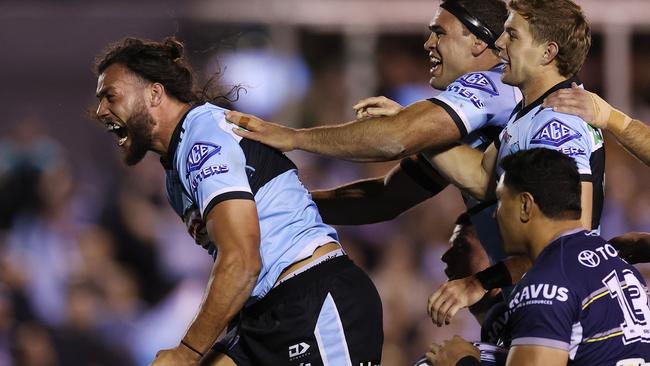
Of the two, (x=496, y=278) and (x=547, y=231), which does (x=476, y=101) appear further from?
(x=547, y=231)

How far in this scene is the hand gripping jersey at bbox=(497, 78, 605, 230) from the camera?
4734 millimetres

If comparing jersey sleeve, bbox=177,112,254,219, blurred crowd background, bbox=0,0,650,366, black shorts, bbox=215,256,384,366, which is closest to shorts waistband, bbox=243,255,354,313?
black shorts, bbox=215,256,384,366

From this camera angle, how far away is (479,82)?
5449mm

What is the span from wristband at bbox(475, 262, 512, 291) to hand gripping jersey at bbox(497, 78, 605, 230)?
410 millimetres

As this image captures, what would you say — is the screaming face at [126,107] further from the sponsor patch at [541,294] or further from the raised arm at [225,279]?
the sponsor patch at [541,294]

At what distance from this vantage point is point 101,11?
10.8 metres

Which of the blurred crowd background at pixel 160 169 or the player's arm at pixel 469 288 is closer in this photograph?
the player's arm at pixel 469 288

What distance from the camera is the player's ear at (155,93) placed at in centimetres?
519

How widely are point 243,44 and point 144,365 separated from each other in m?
3.00

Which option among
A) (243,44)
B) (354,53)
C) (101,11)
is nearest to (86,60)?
(101,11)

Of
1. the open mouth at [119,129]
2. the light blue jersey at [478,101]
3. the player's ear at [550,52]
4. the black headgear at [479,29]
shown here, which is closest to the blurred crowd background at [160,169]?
the black headgear at [479,29]

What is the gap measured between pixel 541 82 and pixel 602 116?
0.29 m

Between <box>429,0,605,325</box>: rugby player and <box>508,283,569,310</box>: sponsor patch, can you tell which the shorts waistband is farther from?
<box>508,283,569,310</box>: sponsor patch

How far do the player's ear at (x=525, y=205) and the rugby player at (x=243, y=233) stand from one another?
967 millimetres
